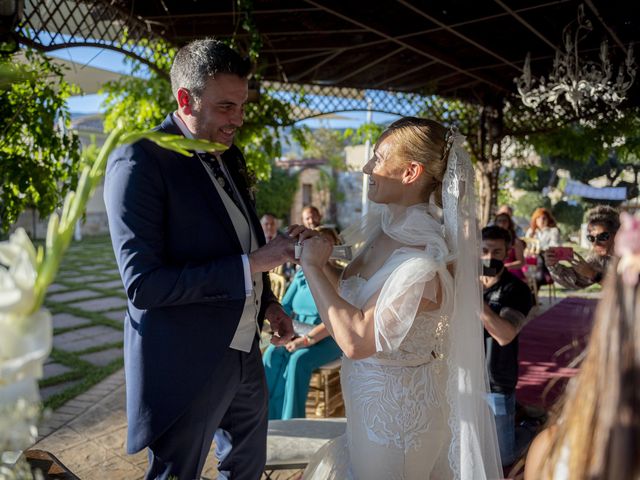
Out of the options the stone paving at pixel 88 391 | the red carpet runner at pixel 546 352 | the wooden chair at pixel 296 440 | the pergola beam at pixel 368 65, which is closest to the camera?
the wooden chair at pixel 296 440

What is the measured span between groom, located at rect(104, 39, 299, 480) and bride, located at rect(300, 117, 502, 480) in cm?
37

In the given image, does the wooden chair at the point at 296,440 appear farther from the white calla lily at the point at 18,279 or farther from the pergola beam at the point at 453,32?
the pergola beam at the point at 453,32

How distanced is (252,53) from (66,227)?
3.86m

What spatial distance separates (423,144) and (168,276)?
1.03 metres

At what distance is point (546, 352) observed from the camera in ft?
21.8

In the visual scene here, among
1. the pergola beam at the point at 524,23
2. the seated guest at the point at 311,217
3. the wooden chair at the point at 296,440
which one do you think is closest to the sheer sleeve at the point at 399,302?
the wooden chair at the point at 296,440

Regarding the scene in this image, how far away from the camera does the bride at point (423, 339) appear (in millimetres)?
2025

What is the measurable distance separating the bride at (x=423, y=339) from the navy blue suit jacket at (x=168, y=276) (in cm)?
37

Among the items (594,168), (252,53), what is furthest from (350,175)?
(252,53)

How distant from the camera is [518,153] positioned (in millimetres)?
9797

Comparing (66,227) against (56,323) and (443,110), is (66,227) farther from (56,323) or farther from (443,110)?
(443,110)

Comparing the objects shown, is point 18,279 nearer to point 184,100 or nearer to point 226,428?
point 184,100

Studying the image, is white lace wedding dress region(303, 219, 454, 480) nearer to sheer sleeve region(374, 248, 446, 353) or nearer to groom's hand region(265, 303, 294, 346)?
sheer sleeve region(374, 248, 446, 353)

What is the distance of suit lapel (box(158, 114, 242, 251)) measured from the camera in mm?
2070
